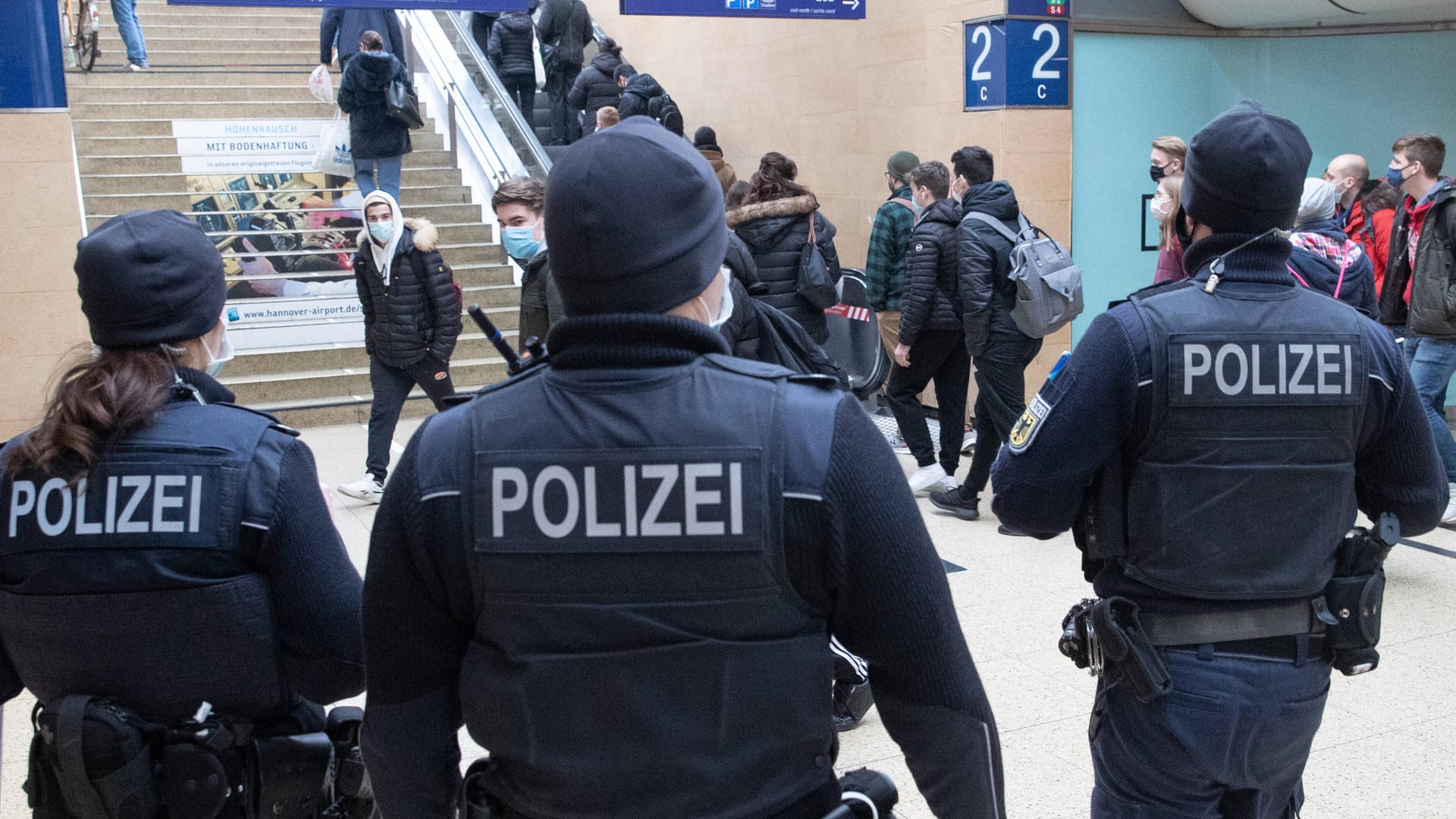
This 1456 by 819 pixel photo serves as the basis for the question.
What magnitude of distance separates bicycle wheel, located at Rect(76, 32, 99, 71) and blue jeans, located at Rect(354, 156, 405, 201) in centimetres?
318

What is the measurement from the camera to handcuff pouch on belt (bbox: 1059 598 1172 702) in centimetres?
221

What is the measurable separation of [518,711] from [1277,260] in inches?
64.0

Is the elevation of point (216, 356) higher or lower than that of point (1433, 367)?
higher

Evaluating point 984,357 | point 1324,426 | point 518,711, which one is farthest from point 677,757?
point 984,357

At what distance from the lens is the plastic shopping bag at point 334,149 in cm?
1034

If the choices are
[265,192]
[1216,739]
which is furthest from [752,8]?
[1216,739]

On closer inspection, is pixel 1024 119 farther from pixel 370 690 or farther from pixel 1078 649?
pixel 370 690

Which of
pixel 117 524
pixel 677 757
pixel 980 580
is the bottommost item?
pixel 980 580

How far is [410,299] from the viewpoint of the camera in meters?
6.50

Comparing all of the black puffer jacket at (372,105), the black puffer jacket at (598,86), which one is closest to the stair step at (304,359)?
the black puffer jacket at (372,105)

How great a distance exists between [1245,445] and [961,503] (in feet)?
14.0

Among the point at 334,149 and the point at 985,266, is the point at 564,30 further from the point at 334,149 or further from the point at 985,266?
the point at 985,266

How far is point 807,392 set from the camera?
4.83 ft

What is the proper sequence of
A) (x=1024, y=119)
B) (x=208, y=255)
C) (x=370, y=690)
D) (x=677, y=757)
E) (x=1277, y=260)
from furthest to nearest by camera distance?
(x=1024, y=119) → (x=1277, y=260) → (x=208, y=255) → (x=370, y=690) → (x=677, y=757)
